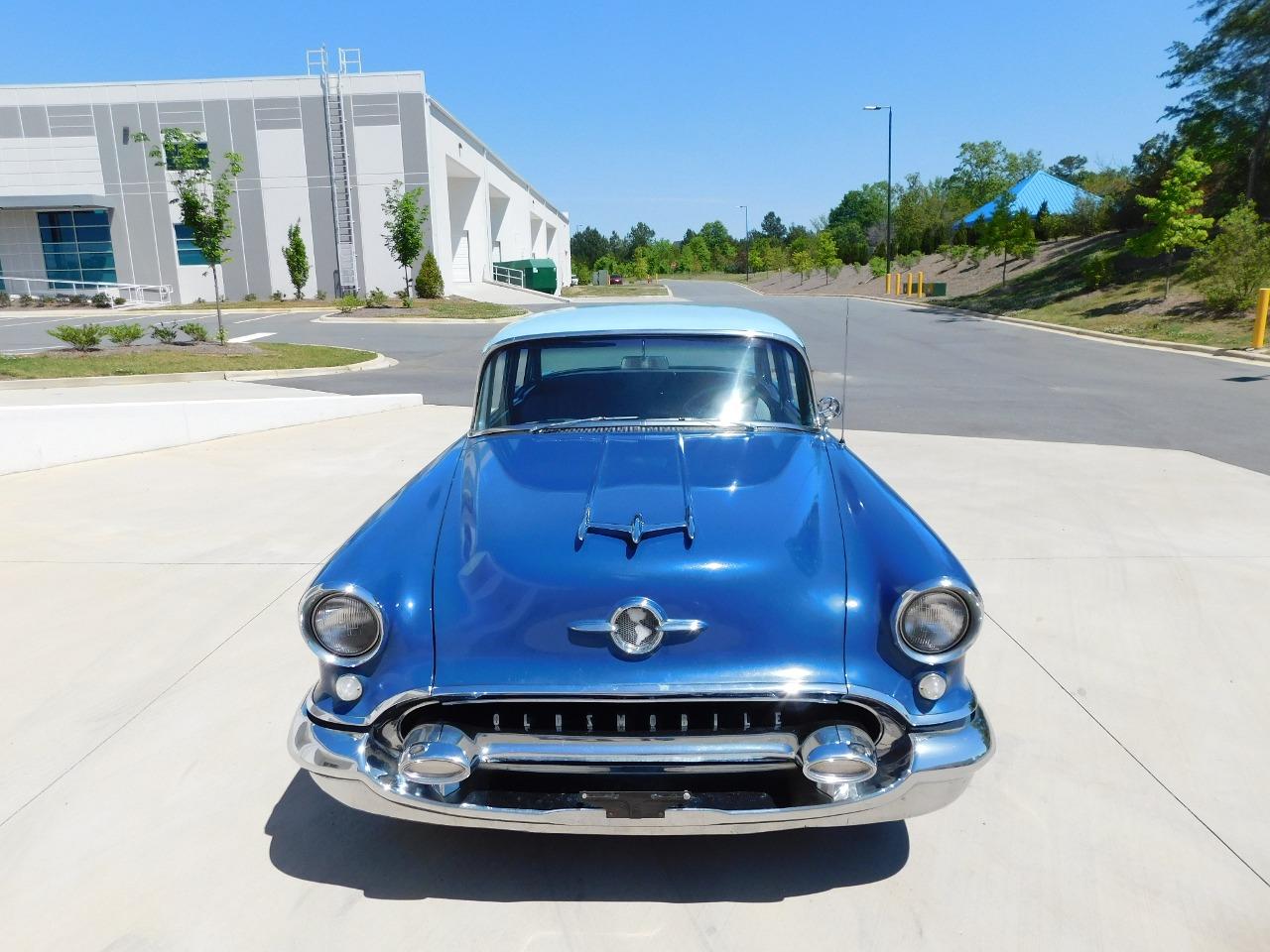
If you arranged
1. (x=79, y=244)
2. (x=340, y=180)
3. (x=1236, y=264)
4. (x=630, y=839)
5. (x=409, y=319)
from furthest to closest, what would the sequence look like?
1. (x=79, y=244)
2. (x=340, y=180)
3. (x=409, y=319)
4. (x=1236, y=264)
5. (x=630, y=839)

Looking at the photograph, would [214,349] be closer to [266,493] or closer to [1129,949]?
[266,493]

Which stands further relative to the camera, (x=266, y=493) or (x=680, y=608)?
(x=266, y=493)

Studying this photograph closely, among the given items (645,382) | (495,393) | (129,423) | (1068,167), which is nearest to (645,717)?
(645,382)

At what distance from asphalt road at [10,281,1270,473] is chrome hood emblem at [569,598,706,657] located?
736cm

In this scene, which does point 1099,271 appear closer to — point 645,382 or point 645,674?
point 645,382

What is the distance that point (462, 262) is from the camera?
42188 millimetres

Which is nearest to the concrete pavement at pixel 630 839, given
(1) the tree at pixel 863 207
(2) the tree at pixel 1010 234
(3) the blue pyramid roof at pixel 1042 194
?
(2) the tree at pixel 1010 234

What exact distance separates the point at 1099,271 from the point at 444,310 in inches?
819

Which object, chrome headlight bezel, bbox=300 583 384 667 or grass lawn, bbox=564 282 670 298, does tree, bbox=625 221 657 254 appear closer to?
grass lawn, bbox=564 282 670 298

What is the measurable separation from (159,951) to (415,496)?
1.44m

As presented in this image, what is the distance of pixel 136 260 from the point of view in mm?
38406

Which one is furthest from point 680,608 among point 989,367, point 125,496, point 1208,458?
point 989,367

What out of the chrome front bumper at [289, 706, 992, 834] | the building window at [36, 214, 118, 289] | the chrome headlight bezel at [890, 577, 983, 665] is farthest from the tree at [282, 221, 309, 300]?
the chrome headlight bezel at [890, 577, 983, 665]

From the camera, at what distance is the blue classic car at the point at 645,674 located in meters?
2.34
